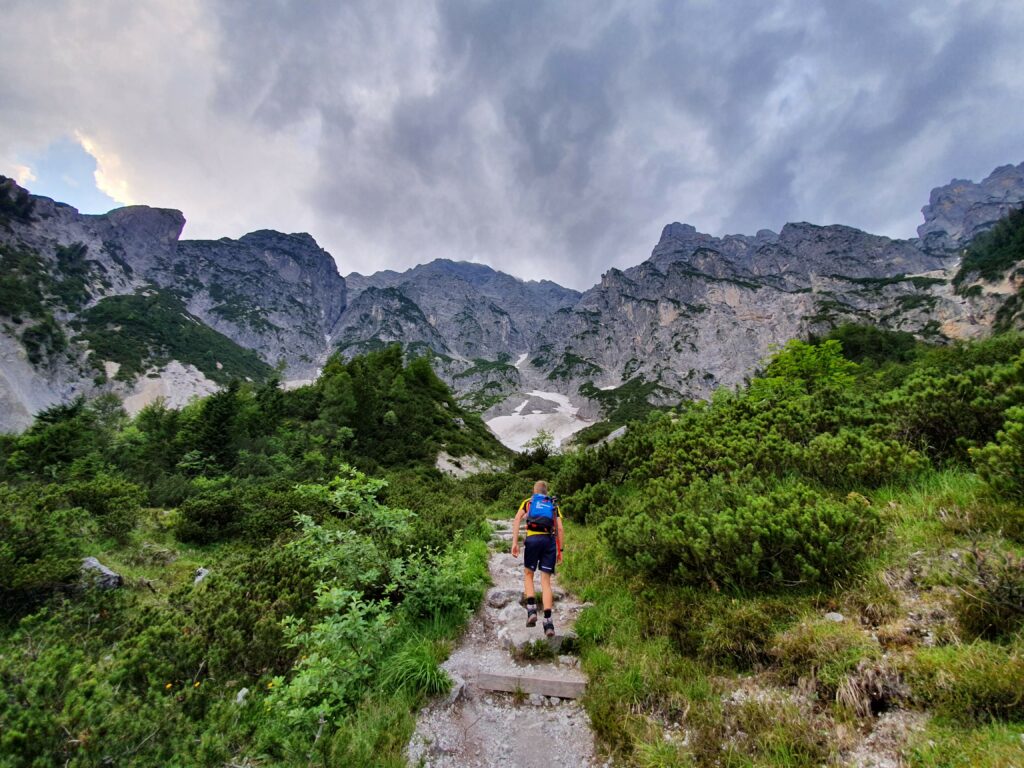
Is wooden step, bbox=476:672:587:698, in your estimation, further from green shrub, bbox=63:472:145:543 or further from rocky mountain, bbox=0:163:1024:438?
rocky mountain, bbox=0:163:1024:438

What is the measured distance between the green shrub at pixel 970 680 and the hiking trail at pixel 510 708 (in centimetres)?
273

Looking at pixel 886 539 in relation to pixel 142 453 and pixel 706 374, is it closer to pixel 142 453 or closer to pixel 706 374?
pixel 142 453

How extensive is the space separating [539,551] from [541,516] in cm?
54

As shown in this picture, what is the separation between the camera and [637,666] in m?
4.66

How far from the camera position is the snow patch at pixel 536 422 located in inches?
5812

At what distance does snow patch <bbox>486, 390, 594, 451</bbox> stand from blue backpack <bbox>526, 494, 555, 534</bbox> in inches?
4939

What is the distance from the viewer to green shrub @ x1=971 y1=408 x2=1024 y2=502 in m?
4.57

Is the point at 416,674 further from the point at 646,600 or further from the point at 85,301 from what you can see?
the point at 85,301

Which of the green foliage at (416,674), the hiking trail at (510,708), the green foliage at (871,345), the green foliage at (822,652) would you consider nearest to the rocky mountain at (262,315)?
the green foliage at (871,345)

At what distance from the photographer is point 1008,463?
4680mm

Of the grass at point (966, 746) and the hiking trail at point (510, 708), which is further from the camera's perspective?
the hiking trail at point (510, 708)

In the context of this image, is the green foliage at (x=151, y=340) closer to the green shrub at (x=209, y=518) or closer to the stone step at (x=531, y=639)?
the green shrub at (x=209, y=518)

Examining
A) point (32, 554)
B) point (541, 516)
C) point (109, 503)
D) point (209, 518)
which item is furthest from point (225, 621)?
point (109, 503)

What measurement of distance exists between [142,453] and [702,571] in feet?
90.8
